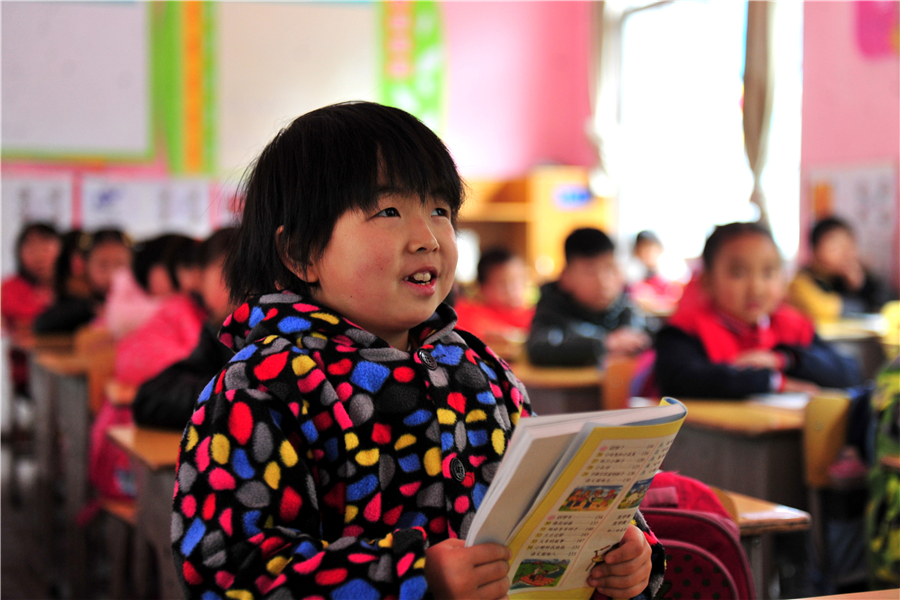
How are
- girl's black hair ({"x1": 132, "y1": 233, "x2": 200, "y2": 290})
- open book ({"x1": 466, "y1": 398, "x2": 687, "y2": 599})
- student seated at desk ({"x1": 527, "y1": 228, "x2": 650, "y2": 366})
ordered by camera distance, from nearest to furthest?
open book ({"x1": 466, "y1": 398, "x2": 687, "y2": 599}) → girl's black hair ({"x1": 132, "y1": 233, "x2": 200, "y2": 290}) → student seated at desk ({"x1": 527, "y1": 228, "x2": 650, "y2": 366})

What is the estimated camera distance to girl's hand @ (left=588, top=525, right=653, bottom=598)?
0.84 m

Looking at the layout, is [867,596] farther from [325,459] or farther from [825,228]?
[825,228]

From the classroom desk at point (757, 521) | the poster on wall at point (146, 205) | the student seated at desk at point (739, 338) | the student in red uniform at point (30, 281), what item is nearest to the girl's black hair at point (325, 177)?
the classroom desk at point (757, 521)

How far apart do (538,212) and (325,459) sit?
693cm

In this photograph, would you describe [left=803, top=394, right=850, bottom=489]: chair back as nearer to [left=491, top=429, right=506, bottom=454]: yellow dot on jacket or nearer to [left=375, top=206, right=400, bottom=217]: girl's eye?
[left=491, top=429, right=506, bottom=454]: yellow dot on jacket

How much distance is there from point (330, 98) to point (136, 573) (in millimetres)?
6008

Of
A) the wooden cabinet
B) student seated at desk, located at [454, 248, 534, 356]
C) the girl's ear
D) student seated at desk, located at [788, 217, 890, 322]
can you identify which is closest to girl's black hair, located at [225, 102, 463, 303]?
the girl's ear

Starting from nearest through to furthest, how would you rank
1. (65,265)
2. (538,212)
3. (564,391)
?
1. (564,391)
2. (65,265)
3. (538,212)

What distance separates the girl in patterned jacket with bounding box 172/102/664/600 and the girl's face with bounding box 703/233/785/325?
162 cm

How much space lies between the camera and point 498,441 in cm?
89

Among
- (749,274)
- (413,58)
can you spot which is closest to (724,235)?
(749,274)

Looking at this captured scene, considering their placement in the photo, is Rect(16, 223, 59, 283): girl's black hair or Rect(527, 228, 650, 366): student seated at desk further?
Rect(16, 223, 59, 283): girl's black hair

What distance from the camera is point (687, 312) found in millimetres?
2504

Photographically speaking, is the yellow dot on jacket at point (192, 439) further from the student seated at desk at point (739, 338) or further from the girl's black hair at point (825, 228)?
the girl's black hair at point (825, 228)
